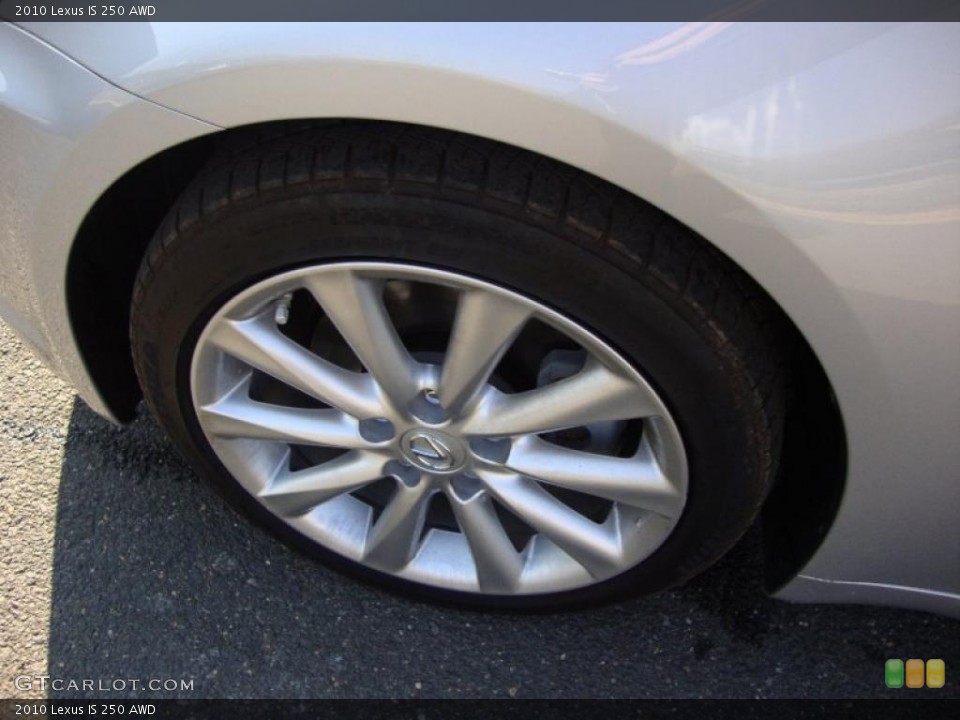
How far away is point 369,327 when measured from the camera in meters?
1.31

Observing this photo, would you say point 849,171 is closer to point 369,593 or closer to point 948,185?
point 948,185

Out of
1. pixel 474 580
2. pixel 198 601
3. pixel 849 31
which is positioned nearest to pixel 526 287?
pixel 849 31

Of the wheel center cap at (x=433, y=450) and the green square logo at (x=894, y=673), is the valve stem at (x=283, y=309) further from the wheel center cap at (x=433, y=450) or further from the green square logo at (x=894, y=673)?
the green square logo at (x=894, y=673)

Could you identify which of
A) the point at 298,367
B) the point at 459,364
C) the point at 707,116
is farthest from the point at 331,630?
the point at 707,116

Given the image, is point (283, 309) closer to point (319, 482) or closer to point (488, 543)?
point (319, 482)

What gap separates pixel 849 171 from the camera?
3.34ft

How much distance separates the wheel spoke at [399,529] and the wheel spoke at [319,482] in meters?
0.06

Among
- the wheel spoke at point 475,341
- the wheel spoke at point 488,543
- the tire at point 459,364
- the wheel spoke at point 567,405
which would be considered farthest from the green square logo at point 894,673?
the wheel spoke at point 475,341

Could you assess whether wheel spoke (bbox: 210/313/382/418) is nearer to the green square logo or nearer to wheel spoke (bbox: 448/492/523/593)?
wheel spoke (bbox: 448/492/523/593)

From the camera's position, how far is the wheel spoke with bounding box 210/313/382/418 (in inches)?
54.5

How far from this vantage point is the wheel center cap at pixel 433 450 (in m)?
1.42

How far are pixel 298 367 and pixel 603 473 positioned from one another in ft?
1.59

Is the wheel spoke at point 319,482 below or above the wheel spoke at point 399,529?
above

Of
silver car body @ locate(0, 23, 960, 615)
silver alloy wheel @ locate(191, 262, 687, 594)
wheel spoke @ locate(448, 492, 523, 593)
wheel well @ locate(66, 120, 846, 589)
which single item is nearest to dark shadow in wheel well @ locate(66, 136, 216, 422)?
wheel well @ locate(66, 120, 846, 589)
